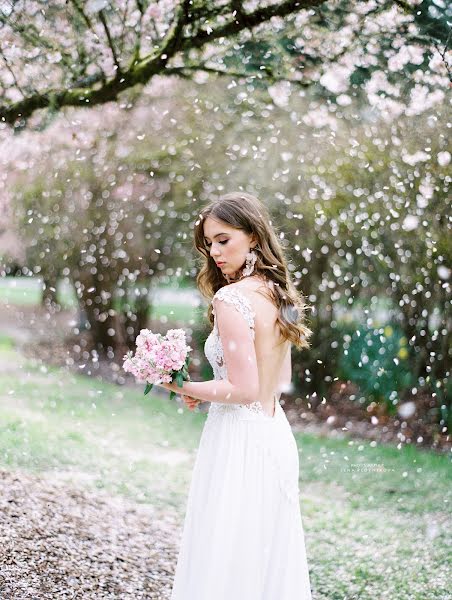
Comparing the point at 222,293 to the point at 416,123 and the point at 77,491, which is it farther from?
the point at 416,123

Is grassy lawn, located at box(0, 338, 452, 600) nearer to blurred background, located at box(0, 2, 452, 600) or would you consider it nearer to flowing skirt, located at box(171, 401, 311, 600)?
blurred background, located at box(0, 2, 452, 600)

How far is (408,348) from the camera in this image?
5.82 meters

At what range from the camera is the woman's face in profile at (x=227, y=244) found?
7.00ft

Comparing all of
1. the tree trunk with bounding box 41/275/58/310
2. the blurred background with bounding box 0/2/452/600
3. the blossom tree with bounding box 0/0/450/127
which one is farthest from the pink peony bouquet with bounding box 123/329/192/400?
the tree trunk with bounding box 41/275/58/310

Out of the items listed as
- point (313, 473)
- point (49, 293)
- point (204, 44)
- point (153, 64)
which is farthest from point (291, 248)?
point (49, 293)

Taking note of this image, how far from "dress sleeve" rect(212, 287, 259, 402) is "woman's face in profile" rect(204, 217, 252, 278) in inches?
6.5

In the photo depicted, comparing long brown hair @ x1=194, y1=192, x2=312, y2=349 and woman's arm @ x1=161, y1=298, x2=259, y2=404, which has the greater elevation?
long brown hair @ x1=194, y1=192, x2=312, y2=349

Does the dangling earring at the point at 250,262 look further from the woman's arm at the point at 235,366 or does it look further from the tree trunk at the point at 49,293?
the tree trunk at the point at 49,293

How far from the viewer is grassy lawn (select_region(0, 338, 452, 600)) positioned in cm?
364

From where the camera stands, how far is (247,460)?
2.09 meters

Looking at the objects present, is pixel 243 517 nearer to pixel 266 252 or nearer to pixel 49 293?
pixel 266 252

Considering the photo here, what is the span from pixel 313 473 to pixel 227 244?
10.8ft

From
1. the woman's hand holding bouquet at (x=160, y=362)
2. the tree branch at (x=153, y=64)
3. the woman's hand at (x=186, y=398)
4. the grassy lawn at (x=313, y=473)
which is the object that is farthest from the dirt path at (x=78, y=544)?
the tree branch at (x=153, y=64)

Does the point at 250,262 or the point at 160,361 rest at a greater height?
the point at 250,262
